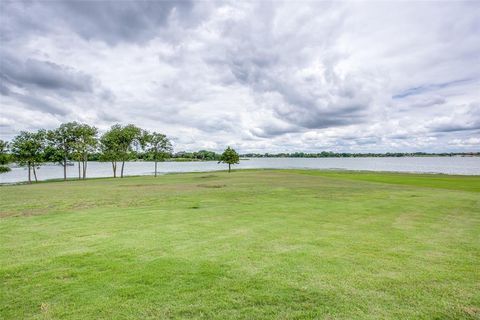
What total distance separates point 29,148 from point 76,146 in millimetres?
8314

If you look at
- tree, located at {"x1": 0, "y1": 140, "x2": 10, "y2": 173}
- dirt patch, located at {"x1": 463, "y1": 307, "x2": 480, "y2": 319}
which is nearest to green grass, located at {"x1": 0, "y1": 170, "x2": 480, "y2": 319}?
dirt patch, located at {"x1": 463, "y1": 307, "x2": 480, "y2": 319}

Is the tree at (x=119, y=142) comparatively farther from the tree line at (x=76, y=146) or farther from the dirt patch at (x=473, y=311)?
the dirt patch at (x=473, y=311)

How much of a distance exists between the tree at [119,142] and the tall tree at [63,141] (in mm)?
6322

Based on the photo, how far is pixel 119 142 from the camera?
67375 millimetres

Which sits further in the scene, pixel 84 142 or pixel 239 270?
pixel 84 142

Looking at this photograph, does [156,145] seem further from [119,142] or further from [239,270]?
[239,270]

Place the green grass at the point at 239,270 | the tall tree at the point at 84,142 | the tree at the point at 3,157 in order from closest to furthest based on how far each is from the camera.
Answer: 1. the green grass at the point at 239,270
2. the tree at the point at 3,157
3. the tall tree at the point at 84,142

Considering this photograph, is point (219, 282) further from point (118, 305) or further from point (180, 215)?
point (180, 215)

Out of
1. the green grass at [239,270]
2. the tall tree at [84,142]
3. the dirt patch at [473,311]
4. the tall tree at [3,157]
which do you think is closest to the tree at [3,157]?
the tall tree at [3,157]

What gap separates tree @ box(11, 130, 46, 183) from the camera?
5394 cm

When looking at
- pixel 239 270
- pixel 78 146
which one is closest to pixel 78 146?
pixel 78 146

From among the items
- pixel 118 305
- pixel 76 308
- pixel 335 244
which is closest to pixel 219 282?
pixel 118 305

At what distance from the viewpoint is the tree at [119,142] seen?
216ft

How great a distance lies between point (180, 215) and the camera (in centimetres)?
1433
